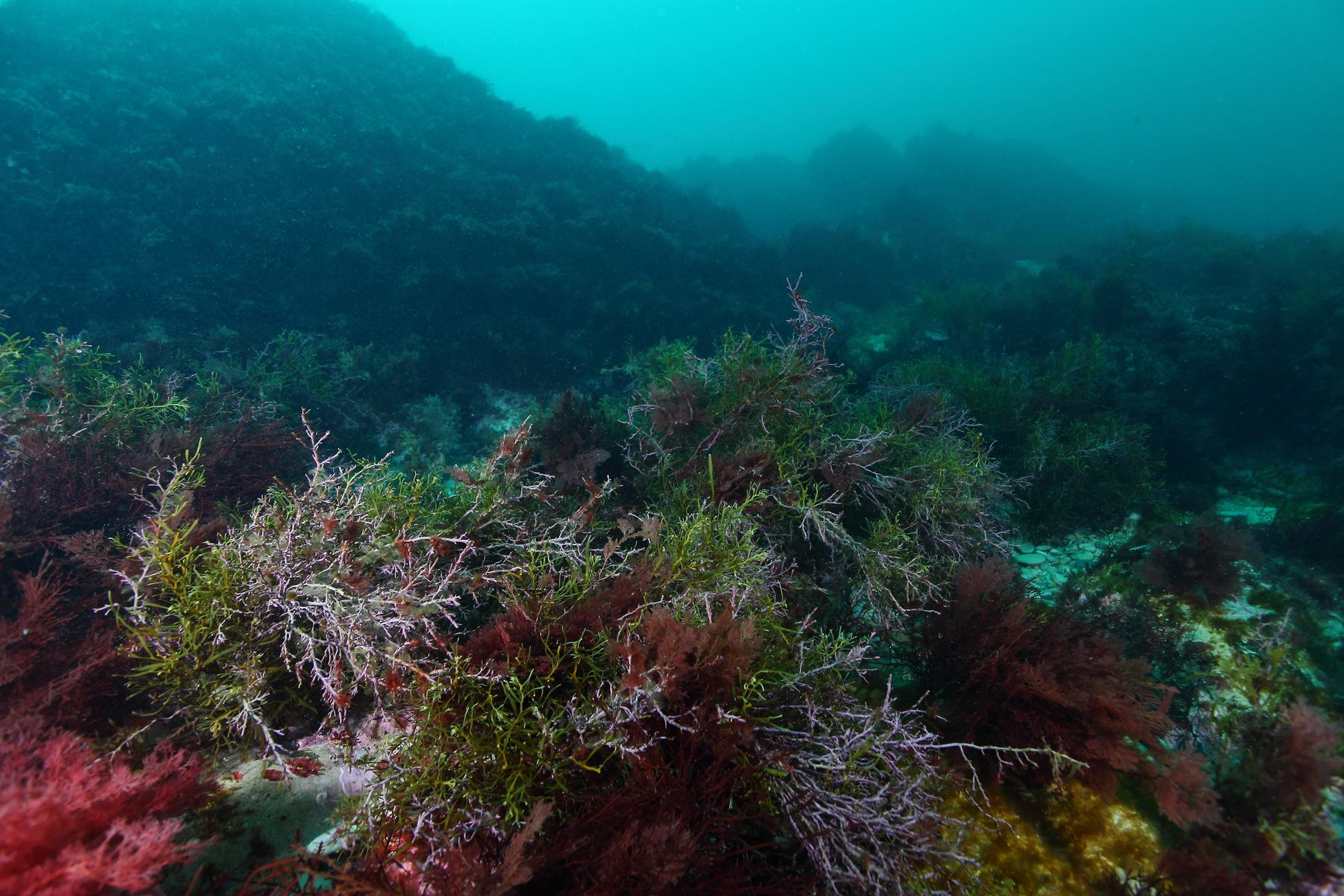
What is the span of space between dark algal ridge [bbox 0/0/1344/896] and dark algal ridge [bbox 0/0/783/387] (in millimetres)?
123

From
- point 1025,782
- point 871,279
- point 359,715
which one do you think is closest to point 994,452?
point 1025,782

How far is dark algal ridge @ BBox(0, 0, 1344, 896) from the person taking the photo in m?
1.92

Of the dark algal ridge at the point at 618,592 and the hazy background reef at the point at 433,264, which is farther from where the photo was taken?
the hazy background reef at the point at 433,264

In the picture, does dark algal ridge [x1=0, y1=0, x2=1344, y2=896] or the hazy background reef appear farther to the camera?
the hazy background reef

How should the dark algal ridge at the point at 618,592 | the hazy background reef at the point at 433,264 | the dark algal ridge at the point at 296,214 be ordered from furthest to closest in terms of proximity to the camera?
1. the dark algal ridge at the point at 296,214
2. the hazy background reef at the point at 433,264
3. the dark algal ridge at the point at 618,592

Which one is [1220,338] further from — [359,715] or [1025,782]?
[359,715]

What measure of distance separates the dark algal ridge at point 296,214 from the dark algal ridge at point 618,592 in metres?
0.12

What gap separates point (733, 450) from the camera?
431cm

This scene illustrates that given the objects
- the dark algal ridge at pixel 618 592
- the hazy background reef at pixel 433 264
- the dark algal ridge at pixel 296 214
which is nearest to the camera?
the dark algal ridge at pixel 618 592

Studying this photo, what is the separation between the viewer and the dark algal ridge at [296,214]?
359 inches

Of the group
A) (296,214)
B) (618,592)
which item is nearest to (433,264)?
(296,214)

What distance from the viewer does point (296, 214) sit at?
1082 centimetres

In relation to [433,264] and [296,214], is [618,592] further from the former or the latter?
[296,214]

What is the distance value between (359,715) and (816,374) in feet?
13.3
